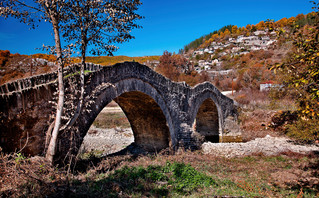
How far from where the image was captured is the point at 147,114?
8.71 m

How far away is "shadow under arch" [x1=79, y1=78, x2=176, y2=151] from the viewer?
7.02m

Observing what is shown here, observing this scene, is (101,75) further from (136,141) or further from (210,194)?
(136,141)

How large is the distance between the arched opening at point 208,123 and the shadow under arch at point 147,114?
26.9 ft

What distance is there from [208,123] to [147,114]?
33.4 feet

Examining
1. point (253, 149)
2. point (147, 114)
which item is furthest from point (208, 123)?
point (147, 114)

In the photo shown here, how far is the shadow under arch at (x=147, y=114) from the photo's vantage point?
23.0 ft

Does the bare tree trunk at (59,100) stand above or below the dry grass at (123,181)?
above

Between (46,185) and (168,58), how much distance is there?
107 feet

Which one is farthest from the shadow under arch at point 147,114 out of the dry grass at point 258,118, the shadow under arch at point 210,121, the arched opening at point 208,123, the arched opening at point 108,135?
the dry grass at point 258,118

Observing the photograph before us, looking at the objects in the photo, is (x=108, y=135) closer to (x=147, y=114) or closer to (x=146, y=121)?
(x=146, y=121)

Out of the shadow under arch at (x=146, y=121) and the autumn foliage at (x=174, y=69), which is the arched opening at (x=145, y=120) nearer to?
the shadow under arch at (x=146, y=121)

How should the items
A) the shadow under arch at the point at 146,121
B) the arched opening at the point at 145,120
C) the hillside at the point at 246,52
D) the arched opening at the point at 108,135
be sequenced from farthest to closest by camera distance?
the arched opening at the point at 108,135 < the shadow under arch at the point at 146,121 < the arched opening at the point at 145,120 < the hillside at the point at 246,52

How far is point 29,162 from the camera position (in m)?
3.54

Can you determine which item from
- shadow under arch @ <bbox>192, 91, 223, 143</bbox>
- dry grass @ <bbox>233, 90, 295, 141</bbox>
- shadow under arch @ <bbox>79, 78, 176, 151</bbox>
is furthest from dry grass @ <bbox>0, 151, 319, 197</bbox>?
shadow under arch @ <bbox>192, 91, 223, 143</bbox>
